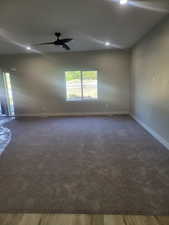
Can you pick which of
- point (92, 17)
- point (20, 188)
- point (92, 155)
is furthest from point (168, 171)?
point (92, 17)

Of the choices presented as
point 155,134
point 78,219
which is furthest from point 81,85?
point 78,219

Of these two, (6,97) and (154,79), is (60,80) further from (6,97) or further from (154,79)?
(154,79)

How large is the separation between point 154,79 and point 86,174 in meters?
2.83

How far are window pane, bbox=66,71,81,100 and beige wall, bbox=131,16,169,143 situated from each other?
2.32m

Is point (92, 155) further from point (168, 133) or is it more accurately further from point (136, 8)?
point (136, 8)

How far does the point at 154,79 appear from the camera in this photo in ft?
12.0

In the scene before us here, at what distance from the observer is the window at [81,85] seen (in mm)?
6152

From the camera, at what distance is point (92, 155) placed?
288 centimetres

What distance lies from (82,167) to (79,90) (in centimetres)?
428

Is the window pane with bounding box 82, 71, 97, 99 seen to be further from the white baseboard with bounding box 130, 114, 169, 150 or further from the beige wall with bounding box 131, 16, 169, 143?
the white baseboard with bounding box 130, 114, 169, 150

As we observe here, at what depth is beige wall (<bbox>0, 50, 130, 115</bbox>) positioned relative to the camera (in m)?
5.93

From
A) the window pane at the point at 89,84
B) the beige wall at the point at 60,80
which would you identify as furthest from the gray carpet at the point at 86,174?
the window pane at the point at 89,84

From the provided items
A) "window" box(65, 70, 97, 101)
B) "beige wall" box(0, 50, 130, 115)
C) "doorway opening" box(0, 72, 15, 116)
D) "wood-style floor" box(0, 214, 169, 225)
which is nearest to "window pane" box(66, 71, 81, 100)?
"window" box(65, 70, 97, 101)

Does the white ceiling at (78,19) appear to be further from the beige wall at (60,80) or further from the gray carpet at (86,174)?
the gray carpet at (86,174)
